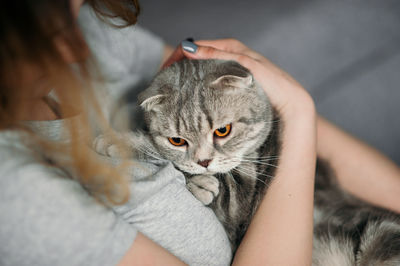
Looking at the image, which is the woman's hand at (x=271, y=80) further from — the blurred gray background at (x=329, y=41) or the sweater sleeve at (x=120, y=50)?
the blurred gray background at (x=329, y=41)

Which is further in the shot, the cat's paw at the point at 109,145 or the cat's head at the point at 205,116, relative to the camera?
the cat's head at the point at 205,116

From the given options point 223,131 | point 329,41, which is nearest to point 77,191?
point 223,131

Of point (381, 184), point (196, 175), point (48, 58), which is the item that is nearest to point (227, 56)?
point (196, 175)

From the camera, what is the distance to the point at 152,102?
0.90 m

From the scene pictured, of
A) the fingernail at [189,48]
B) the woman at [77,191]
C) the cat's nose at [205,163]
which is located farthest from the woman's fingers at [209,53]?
the cat's nose at [205,163]

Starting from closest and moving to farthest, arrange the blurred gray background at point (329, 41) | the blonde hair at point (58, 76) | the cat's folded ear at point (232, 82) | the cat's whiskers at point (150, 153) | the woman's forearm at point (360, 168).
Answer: the blonde hair at point (58, 76) < the cat's folded ear at point (232, 82) < the cat's whiskers at point (150, 153) < the woman's forearm at point (360, 168) < the blurred gray background at point (329, 41)

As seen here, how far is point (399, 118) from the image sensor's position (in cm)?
137

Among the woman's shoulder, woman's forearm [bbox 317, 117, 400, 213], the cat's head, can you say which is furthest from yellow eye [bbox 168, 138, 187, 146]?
woman's forearm [bbox 317, 117, 400, 213]

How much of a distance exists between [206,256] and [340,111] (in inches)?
42.5

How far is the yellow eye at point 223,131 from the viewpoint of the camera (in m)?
0.93

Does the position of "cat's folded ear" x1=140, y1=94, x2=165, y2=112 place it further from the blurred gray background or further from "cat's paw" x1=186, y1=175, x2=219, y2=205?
the blurred gray background

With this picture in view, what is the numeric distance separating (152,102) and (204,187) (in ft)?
1.03

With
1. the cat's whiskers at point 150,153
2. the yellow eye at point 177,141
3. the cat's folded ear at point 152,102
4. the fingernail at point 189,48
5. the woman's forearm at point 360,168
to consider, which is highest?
the fingernail at point 189,48

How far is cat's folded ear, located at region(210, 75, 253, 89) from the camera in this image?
854 mm
